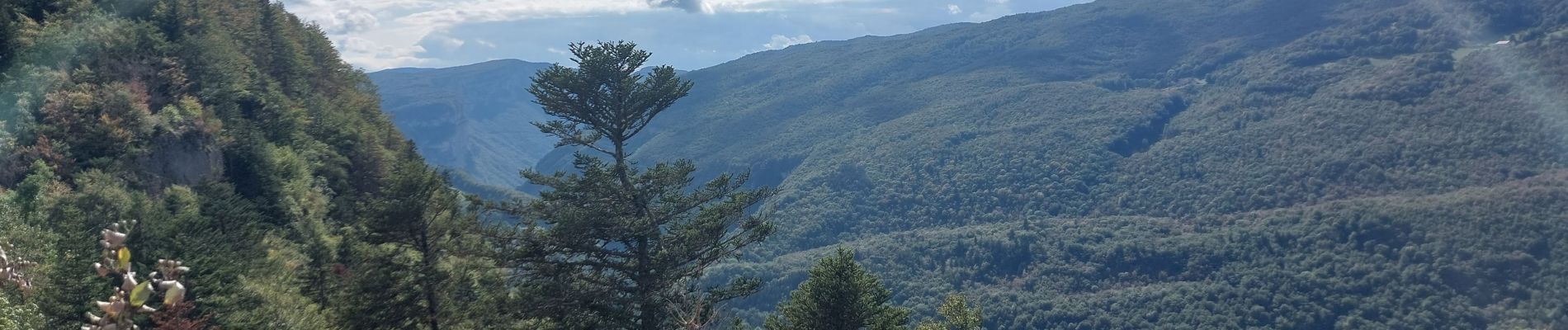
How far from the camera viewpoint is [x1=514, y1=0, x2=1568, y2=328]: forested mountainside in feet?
266

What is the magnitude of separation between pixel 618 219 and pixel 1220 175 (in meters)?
116

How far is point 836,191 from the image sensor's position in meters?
133

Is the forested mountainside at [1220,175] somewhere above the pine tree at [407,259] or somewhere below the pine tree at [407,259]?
below

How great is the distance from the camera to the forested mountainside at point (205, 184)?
556 inches

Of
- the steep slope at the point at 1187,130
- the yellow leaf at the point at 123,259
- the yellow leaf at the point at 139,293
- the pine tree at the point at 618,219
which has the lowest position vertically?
the steep slope at the point at 1187,130

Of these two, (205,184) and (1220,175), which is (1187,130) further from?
(205,184)


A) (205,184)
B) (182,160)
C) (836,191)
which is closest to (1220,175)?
(836,191)

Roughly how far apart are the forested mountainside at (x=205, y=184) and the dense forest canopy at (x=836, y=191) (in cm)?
10

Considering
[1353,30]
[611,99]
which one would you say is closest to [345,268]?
[611,99]

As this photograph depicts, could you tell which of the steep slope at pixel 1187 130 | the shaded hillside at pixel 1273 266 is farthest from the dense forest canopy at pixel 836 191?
the steep slope at pixel 1187 130

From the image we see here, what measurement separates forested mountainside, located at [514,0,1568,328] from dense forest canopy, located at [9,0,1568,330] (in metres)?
0.45

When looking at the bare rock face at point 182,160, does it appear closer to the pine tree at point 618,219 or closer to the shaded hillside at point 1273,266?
the pine tree at point 618,219

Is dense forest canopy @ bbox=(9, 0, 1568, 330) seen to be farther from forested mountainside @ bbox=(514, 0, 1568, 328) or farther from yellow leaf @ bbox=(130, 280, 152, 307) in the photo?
forested mountainside @ bbox=(514, 0, 1568, 328)

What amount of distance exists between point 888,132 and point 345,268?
14063 cm
